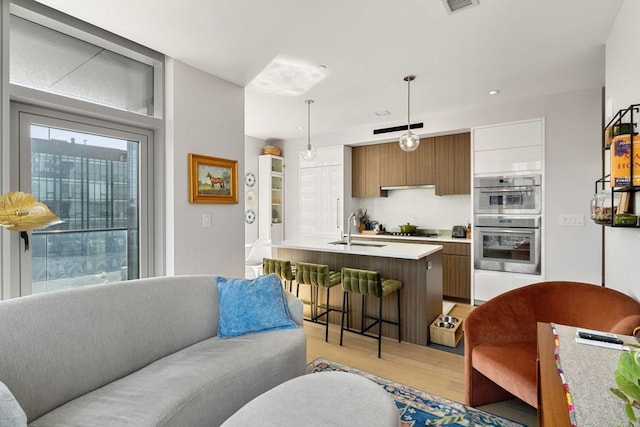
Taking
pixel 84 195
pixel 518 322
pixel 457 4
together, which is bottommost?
pixel 518 322

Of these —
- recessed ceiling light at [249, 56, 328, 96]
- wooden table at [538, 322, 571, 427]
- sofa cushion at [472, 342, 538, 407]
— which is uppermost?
recessed ceiling light at [249, 56, 328, 96]

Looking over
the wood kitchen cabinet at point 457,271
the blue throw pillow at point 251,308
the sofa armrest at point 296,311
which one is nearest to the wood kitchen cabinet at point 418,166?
the wood kitchen cabinet at point 457,271

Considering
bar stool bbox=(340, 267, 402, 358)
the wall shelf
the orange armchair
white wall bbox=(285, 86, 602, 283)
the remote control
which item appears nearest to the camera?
the remote control

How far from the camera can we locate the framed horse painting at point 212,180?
3.01 meters

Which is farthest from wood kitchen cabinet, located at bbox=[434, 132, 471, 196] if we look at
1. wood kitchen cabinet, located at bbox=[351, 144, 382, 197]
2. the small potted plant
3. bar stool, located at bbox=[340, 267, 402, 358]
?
the small potted plant

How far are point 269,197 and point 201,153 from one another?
2874 mm

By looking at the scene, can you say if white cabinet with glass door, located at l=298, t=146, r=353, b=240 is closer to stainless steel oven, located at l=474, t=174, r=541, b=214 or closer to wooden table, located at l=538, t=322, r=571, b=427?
stainless steel oven, located at l=474, t=174, r=541, b=214

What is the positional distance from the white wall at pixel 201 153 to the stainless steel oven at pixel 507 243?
3.20m

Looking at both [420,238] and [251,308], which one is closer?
[251,308]

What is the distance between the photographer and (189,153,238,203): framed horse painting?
301cm

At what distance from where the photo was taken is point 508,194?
4152mm

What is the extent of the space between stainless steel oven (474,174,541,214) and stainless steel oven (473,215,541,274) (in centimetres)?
10

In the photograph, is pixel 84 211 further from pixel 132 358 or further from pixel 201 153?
pixel 132 358

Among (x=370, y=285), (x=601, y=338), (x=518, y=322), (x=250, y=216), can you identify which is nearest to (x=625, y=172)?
(x=601, y=338)
